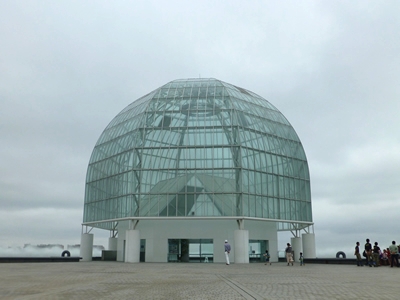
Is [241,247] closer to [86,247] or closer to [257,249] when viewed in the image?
[257,249]

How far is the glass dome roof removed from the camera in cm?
4034

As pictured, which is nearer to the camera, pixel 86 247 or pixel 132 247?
pixel 132 247

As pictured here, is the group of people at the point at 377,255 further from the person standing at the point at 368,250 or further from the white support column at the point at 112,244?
the white support column at the point at 112,244

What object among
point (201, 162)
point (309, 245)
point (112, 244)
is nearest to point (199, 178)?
point (201, 162)

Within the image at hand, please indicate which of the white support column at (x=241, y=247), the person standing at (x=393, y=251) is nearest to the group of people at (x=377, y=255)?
the person standing at (x=393, y=251)

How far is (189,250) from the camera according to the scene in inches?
1692

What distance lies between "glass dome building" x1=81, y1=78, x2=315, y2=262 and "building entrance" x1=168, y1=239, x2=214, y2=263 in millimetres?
103

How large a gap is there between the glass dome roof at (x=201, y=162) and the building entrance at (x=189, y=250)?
4.42 metres

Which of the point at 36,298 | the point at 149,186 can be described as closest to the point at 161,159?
the point at 149,186

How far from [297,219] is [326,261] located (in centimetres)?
738

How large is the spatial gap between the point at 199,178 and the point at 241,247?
25.2 feet

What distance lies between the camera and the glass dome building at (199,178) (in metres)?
40.3

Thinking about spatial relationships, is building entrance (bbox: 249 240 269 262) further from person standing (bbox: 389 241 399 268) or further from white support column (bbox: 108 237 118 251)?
white support column (bbox: 108 237 118 251)

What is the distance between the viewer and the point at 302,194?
4719cm
